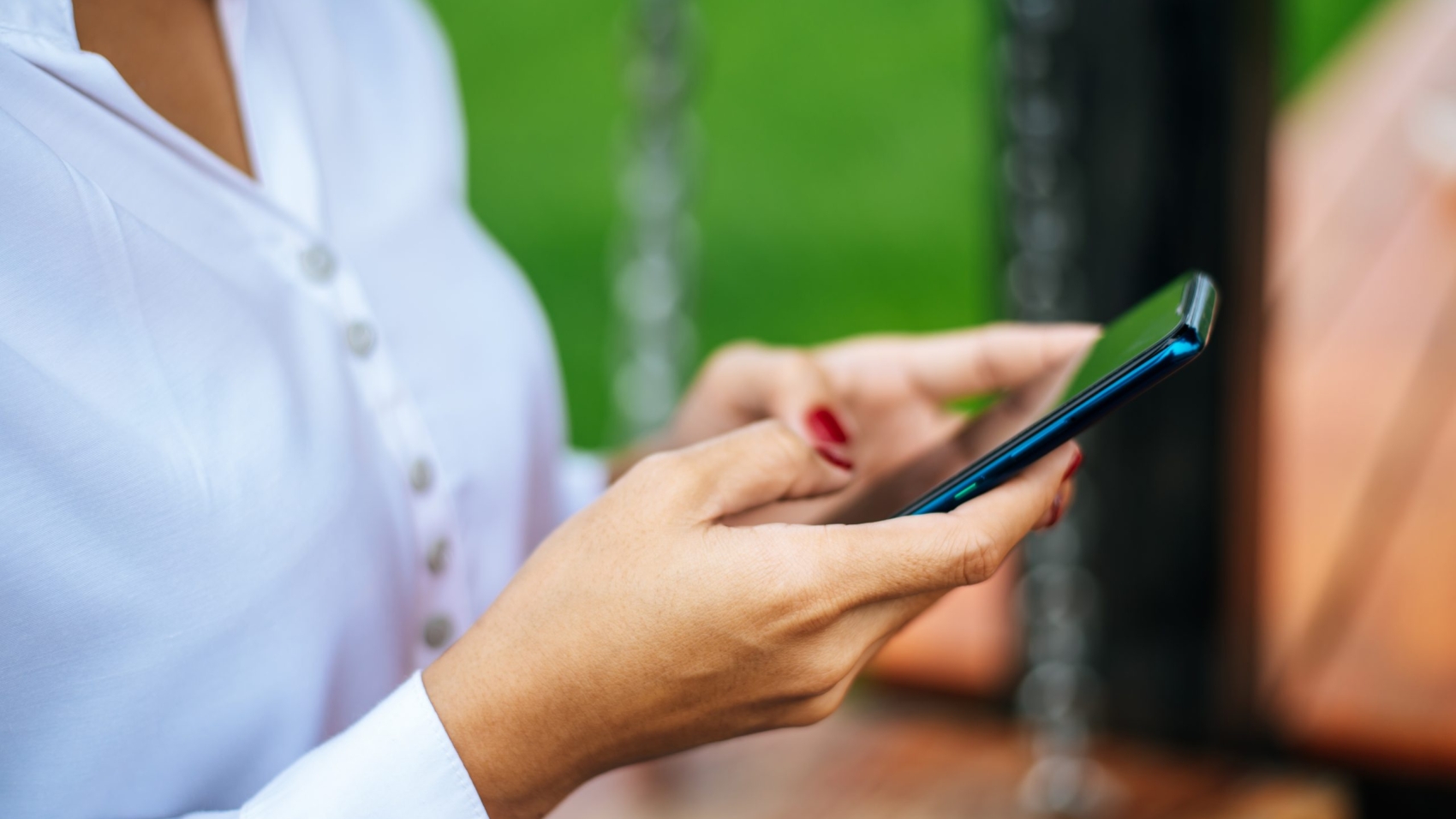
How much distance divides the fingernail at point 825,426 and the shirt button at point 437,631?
12.9 inches

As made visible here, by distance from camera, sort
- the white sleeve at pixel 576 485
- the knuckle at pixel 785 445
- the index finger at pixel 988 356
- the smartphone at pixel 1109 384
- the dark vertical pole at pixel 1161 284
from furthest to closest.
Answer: the dark vertical pole at pixel 1161 284 < the white sleeve at pixel 576 485 < the index finger at pixel 988 356 < the knuckle at pixel 785 445 < the smartphone at pixel 1109 384

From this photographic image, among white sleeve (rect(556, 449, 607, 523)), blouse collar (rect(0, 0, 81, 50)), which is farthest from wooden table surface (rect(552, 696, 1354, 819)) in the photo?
blouse collar (rect(0, 0, 81, 50))

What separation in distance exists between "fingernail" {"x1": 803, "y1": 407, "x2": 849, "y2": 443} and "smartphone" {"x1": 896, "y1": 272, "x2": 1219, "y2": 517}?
190 mm

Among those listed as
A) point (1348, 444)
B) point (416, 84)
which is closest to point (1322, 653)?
point (1348, 444)

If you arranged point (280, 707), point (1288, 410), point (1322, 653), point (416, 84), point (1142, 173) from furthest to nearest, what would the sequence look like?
point (1288, 410), point (1322, 653), point (1142, 173), point (416, 84), point (280, 707)

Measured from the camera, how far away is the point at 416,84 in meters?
1.07

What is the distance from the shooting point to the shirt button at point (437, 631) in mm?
896

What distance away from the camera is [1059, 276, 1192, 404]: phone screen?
2.27ft

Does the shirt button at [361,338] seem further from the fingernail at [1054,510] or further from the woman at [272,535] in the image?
the fingernail at [1054,510]

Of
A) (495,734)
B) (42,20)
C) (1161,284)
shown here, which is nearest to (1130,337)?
(495,734)

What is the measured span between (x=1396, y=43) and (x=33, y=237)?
16.0 feet

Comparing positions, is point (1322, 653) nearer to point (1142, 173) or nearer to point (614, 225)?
point (1142, 173)

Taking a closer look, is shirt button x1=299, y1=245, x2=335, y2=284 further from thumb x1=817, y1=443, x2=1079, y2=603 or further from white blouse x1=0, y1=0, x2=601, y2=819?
thumb x1=817, y1=443, x2=1079, y2=603

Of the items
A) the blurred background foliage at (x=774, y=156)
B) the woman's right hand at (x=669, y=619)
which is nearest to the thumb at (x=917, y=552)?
the woman's right hand at (x=669, y=619)
